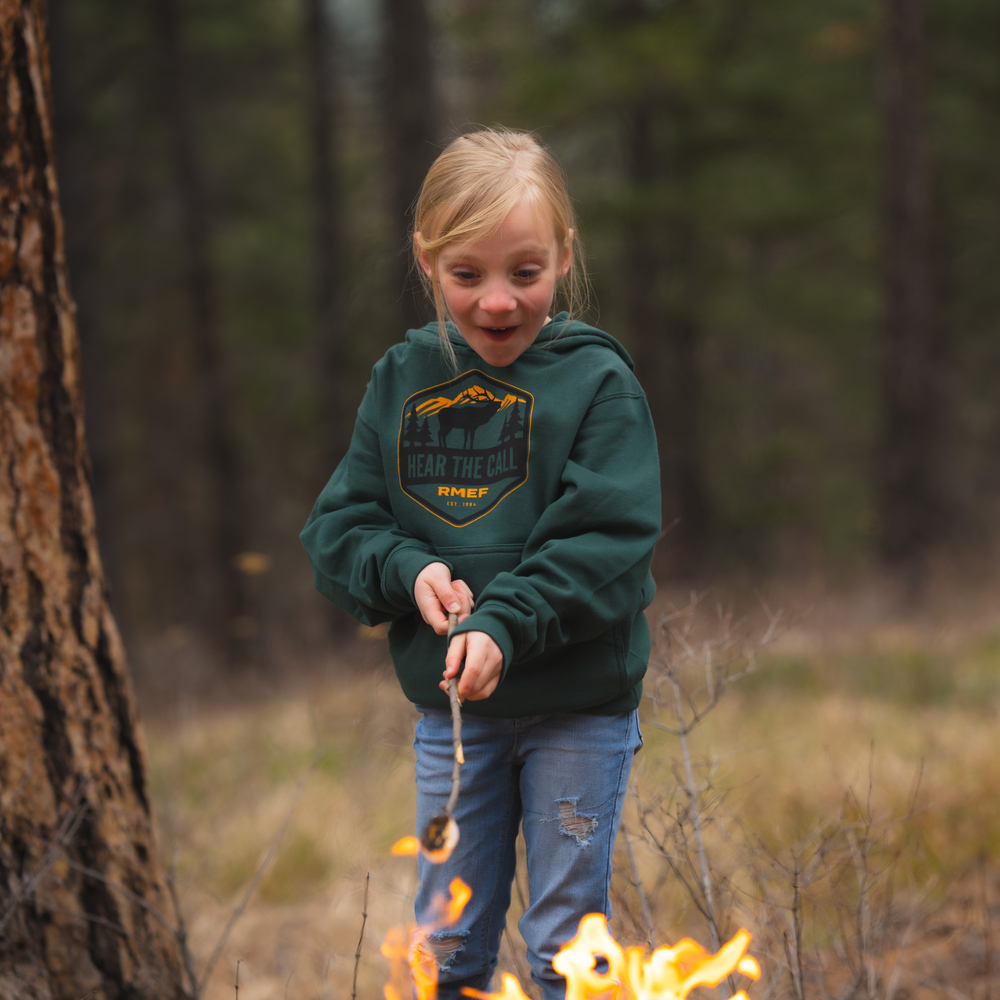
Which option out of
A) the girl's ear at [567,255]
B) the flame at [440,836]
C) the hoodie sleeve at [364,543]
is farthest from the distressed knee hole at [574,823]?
the girl's ear at [567,255]

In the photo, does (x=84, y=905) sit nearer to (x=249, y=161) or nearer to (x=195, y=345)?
(x=195, y=345)

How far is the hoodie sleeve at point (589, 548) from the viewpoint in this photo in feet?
5.56

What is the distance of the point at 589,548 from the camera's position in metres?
1.75

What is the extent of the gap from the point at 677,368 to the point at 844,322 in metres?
3.30

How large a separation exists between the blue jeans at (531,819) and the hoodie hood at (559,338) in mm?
730

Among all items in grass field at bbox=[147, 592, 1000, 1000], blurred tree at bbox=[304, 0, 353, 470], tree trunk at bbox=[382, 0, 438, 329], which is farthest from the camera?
blurred tree at bbox=[304, 0, 353, 470]

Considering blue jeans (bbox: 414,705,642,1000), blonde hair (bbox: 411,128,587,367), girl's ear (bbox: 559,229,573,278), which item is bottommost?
blue jeans (bbox: 414,705,642,1000)

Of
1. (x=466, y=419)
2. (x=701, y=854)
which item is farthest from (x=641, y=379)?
(x=466, y=419)

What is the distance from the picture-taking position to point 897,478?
10.1 metres

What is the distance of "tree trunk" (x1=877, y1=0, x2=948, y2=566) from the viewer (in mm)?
9508

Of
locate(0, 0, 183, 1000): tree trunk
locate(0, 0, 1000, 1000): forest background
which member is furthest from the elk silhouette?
locate(0, 0, 183, 1000): tree trunk

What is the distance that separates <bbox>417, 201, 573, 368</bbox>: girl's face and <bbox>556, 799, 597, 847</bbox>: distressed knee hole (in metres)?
0.87

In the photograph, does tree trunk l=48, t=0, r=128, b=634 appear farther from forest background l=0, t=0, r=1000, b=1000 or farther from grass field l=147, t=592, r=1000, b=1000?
grass field l=147, t=592, r=1000, b=1000

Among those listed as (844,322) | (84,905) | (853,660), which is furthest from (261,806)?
(844,322)
